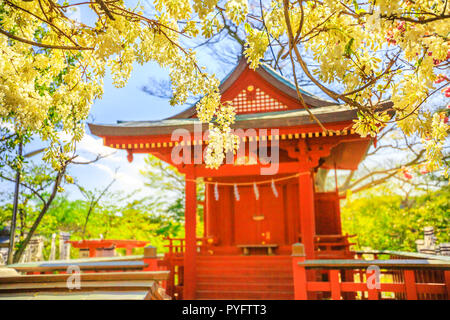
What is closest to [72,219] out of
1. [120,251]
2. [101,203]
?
[101,203]

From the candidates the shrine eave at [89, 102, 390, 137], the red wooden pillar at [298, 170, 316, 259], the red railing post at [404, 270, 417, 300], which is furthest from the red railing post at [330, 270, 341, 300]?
the shrine eave at [89, 102, 390, 137]

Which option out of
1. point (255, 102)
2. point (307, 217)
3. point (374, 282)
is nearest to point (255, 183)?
point (307, 217)

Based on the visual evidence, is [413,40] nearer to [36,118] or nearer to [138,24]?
[138,24]

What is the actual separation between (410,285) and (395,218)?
36.8 ft

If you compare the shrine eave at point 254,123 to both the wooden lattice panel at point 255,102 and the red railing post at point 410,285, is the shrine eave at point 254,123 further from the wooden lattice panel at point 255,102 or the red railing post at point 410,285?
the red railing post at point 410,285

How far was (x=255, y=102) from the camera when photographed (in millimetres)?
10945

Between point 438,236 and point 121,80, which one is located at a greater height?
point 121,80

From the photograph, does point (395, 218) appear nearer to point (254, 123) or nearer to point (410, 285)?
point (254, 123)

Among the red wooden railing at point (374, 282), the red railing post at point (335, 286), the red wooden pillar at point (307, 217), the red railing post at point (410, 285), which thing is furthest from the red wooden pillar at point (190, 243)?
the red railing post at point (410, 285)

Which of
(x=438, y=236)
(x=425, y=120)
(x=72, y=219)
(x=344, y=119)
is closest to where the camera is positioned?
(x=425, y=120)

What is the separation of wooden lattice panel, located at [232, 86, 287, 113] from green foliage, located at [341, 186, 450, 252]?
7.59m

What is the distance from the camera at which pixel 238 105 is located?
11.0 meters

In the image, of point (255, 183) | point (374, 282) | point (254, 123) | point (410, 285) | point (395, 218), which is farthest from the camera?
point (395, 218)

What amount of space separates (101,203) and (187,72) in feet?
55.9
